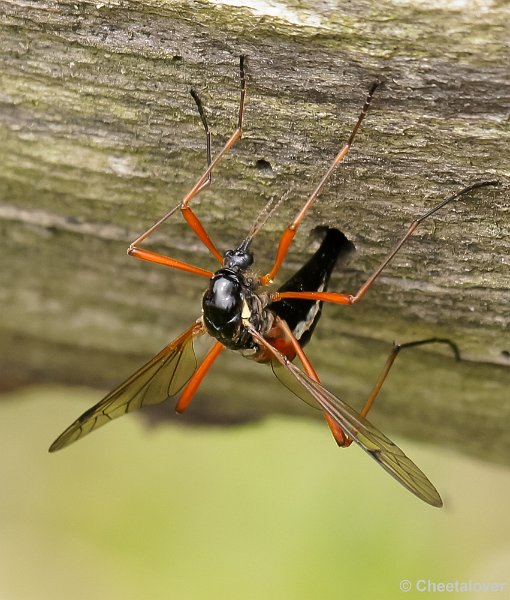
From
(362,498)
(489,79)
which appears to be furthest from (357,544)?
(489,79)

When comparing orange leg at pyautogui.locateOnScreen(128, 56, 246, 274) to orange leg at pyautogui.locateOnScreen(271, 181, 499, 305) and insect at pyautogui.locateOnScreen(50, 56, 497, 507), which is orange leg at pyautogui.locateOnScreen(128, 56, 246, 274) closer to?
insect at pyautogui.locateOnScreen(50, 56, 497, 507)

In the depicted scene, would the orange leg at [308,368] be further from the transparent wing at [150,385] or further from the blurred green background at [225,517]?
the blurred green background at [225,517]

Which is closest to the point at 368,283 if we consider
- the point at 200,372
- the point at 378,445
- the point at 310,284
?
the point at 310,284

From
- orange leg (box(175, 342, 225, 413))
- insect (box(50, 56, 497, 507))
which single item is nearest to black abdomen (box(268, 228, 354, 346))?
insect (box(50, 56, 497, 507))

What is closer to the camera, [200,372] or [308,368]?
[308,368]

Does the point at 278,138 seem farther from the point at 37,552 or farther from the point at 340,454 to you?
the point at 37,552

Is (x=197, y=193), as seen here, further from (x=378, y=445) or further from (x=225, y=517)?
(x=225, y=517)
